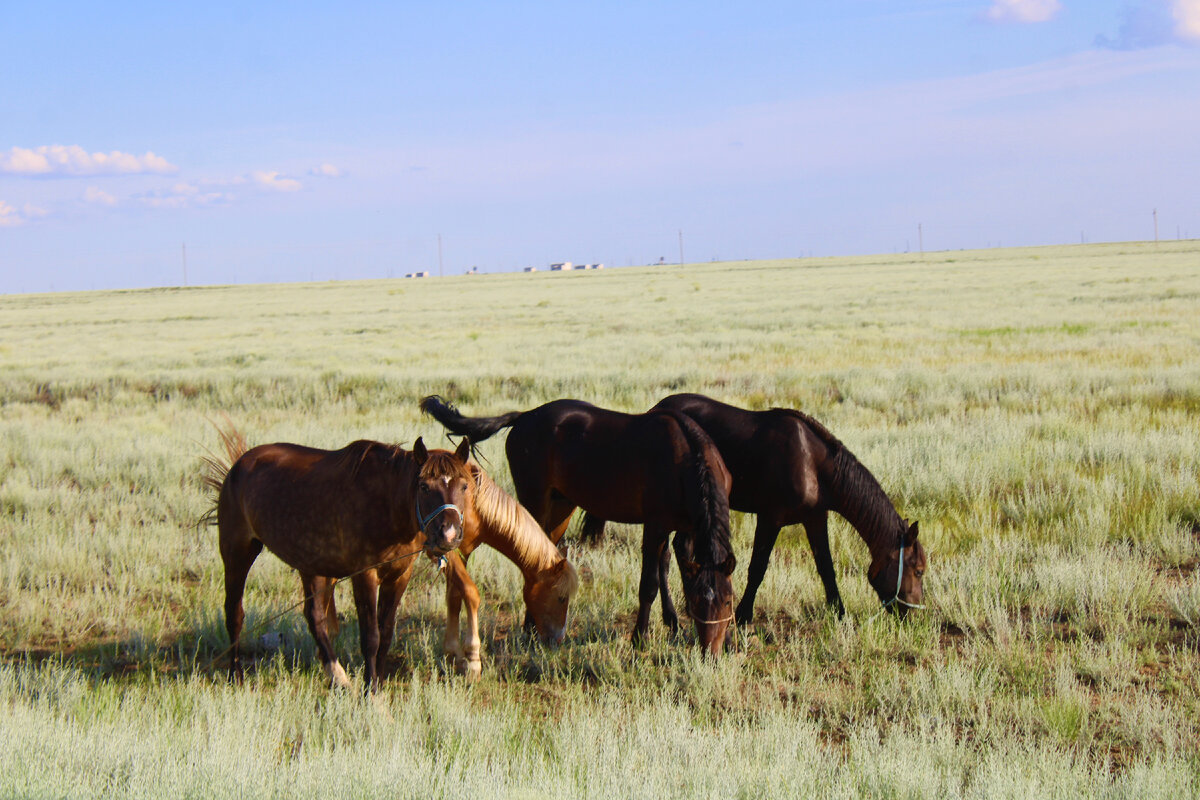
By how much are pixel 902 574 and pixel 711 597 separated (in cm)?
151

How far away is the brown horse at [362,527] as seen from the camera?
4859 mm

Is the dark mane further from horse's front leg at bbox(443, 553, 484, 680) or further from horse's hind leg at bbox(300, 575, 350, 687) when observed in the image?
horse's hind leg at bbox(300, 575, 350, 687)

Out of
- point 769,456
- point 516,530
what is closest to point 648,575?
point 516,530

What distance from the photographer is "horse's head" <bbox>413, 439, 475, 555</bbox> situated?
4.30 meters

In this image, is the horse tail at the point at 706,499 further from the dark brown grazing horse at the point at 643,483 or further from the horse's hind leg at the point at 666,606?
the horse's hind leg at the point at 666,606

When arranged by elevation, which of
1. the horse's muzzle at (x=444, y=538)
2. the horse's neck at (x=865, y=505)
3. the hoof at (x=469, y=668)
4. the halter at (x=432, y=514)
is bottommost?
the hoof at (x=469, y=668)

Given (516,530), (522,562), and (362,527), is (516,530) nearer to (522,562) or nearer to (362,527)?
(522,562)

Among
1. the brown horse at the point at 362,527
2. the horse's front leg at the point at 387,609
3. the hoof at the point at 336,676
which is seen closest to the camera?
the brown horse at the point at 362,527

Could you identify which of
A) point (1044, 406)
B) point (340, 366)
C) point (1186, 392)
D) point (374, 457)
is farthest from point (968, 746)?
point (340, 366)

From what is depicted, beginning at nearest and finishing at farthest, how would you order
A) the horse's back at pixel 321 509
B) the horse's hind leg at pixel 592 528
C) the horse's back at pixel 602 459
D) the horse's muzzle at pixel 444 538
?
the horse's muzzle at pixel 444 538, the horse's back at pixel 321 509, the horse's back at pixel 602 459, the horse's hind leg at pixel 592 528

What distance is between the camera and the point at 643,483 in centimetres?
583

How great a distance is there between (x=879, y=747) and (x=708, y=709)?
94cm

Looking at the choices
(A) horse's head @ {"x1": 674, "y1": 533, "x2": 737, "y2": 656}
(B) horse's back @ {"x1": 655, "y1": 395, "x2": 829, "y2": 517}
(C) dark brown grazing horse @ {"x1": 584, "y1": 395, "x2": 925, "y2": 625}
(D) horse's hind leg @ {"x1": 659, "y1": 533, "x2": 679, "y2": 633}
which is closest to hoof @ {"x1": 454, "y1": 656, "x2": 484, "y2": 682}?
(D) horse's hind leg @ {"x1": 659, "y1": 533, "x2": 679, "y2": 633}

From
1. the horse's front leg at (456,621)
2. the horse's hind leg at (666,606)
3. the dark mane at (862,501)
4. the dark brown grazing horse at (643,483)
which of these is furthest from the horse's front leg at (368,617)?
the dark mane at (862,501)
